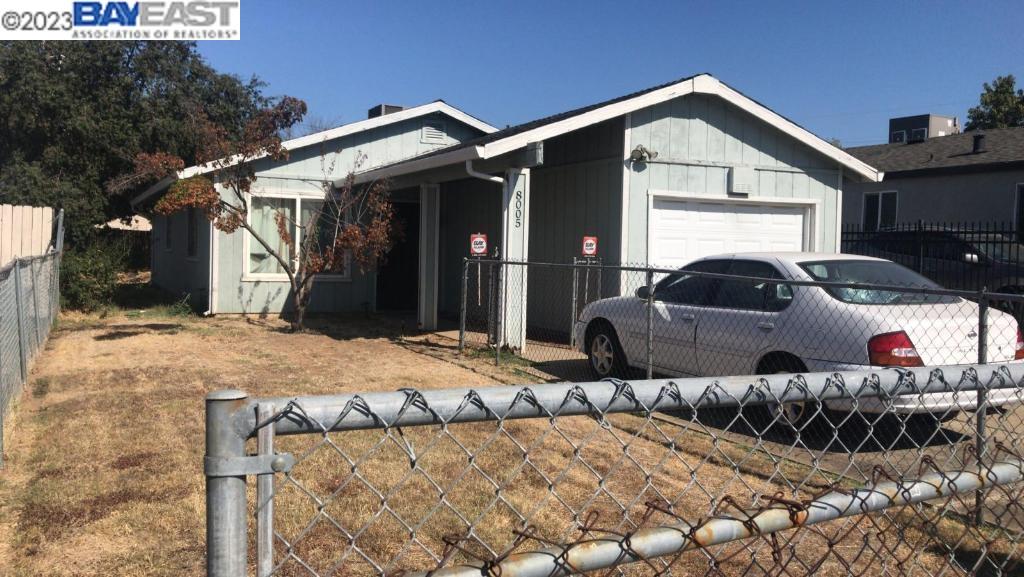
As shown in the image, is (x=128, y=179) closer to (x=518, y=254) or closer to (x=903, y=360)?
(x=518, y=254)

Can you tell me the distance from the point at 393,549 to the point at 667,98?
30.7 ft

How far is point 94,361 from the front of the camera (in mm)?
10547

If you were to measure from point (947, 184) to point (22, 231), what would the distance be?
2199 centimetres

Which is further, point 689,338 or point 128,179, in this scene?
point 128,179

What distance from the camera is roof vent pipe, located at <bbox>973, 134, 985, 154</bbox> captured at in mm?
22703

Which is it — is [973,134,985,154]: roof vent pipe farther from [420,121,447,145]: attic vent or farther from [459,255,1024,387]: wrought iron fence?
[459,255,1024,387]: wrought iron fence

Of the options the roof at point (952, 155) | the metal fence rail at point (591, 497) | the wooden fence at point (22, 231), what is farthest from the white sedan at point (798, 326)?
the roof at point (952, 155)

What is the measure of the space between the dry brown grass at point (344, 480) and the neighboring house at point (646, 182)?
10.2 ft

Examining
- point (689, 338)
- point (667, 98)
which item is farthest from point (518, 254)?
point (689, 338)

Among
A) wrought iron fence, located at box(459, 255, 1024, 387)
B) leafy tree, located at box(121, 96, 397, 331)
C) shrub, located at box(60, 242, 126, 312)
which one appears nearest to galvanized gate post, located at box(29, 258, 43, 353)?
leafy tree, located at box(121, 96, 397, 331)

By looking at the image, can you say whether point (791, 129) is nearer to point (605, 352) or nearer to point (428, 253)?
point (605, 352)

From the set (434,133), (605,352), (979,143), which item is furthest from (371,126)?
(979,143)

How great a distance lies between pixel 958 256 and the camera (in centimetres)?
1744

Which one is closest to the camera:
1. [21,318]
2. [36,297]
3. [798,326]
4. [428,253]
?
[798,326]
